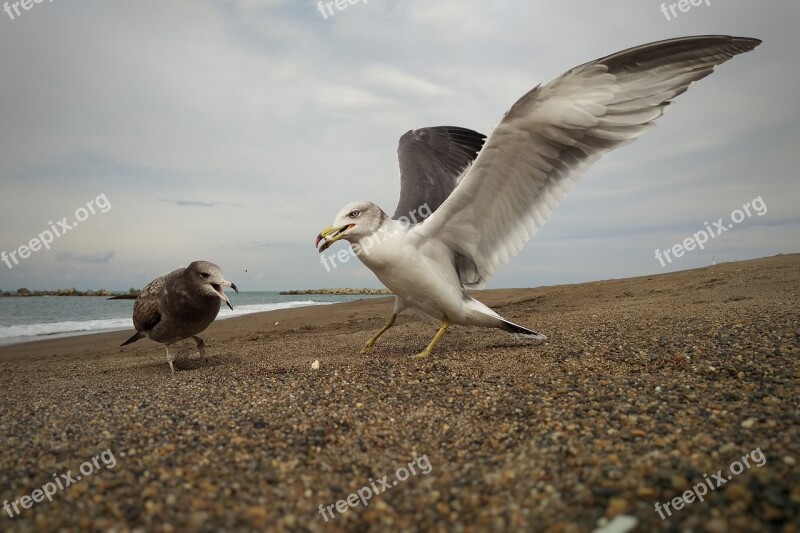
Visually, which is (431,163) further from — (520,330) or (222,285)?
(222,285)

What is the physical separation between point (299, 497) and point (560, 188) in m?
3.31

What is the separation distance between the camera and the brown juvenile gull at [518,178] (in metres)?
3.43

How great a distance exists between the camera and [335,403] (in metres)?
2.98

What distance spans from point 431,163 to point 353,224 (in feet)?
8.33

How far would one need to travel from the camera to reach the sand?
1.61 metres

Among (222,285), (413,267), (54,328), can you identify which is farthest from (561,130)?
(54,328)

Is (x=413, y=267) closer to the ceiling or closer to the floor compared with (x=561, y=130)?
closer to the floor

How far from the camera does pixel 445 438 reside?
240 cm

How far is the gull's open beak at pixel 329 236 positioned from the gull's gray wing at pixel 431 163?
3.95ft

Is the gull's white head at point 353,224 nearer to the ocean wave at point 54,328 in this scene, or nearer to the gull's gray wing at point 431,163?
the gull's gray wing at point 431,163

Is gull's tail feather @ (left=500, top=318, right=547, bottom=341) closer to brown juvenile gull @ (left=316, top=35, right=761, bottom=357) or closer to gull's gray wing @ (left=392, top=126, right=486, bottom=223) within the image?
brown juvenile gull @ (left=316, top=35, right=761, bottom=357)

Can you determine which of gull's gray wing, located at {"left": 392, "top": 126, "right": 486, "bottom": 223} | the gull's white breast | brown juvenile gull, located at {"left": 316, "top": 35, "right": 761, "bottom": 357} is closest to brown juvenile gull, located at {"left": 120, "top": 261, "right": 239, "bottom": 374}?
brown juvenile gull, located at {"left": 316, "top": 35, "right": 761, "bottom": 357}

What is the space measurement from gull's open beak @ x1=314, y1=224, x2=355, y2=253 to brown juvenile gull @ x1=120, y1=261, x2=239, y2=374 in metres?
1.10

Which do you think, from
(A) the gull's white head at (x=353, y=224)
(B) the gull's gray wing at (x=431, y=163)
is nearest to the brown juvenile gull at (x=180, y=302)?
(A) the gull's white head at (x=353, y=224)
